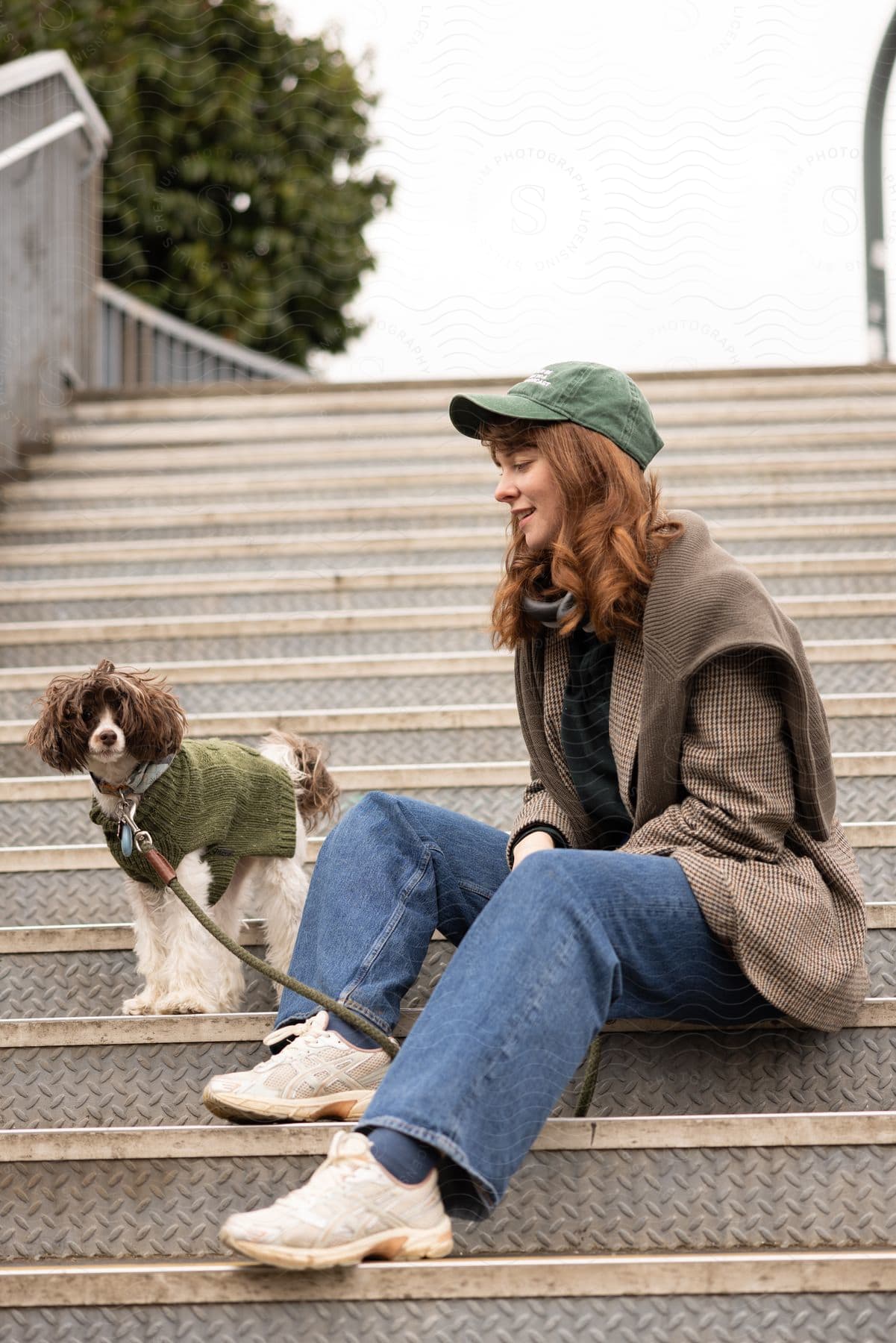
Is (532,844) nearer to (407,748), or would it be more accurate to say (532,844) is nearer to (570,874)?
(570,874)

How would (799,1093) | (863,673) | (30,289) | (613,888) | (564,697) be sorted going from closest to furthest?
(613,888), (799,1093), (564,697), (863,673), (30,289)

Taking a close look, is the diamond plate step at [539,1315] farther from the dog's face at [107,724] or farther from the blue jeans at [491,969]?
the dog's face at [107,724]

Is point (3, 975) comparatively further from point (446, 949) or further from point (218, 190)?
point (218, 190)

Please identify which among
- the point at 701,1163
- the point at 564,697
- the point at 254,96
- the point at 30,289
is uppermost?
the point at 254,96

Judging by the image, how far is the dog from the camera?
238 cm

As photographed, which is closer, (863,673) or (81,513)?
(863,673)

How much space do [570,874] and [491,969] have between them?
6.4 inches

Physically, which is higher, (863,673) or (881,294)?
(881,294)

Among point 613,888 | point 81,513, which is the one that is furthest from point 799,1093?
point 81,513

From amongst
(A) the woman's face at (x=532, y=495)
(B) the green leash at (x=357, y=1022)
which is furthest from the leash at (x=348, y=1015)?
(A) the woman's face at (x=532, y=495)

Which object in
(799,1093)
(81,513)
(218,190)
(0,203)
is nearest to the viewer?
(799,1093)

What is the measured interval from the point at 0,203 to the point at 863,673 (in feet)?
11.2

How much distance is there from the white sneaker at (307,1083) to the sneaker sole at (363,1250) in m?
0.29

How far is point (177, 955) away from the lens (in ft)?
7.95
